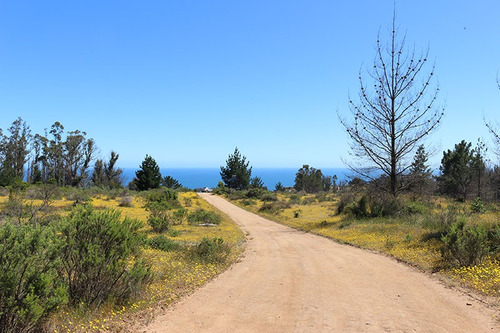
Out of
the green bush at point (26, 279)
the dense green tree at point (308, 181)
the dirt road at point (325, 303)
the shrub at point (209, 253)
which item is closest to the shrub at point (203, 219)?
the shrub at point (209, 253)

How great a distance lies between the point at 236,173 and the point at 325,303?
195ft

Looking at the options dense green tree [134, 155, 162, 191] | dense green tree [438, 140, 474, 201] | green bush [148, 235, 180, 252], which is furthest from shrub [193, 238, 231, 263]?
dense green tree [134, 155, 162, 191]

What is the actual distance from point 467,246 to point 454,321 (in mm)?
4174

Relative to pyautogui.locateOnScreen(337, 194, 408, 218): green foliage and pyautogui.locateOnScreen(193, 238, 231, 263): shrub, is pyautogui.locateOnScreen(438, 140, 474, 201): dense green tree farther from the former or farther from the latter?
pyautogui.locateOnScreen(193, 238, 231, 263): shrub

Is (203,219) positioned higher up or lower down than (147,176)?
lower down

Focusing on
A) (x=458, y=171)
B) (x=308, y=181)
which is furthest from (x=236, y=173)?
(x=458, y=171)

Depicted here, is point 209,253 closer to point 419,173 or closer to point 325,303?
point 325,303

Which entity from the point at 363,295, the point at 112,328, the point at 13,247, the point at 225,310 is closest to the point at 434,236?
the point at 363,295

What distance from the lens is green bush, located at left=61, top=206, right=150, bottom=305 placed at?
200 inches

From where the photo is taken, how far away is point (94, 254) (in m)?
5.09

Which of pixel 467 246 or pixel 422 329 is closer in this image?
pixel 422 329

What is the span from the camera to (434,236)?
38.0 ft

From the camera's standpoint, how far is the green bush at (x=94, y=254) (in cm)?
508

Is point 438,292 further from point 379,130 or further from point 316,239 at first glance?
point 379,130
